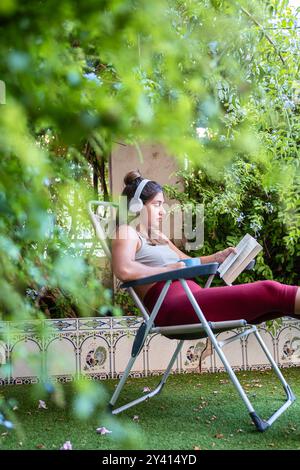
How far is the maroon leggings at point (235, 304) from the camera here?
7.45ft

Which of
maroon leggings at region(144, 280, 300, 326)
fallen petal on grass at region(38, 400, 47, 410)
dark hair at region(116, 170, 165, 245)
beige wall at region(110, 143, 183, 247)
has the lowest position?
fallen petal on grass at region(38, 400, 47, 410)

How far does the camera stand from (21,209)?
2.60 feet

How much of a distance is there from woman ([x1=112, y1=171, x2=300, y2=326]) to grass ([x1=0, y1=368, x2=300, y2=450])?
0.47 metres

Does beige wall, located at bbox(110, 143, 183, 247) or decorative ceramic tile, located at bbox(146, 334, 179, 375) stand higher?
beige wall, located at bbox(110, 143, 183, 247)

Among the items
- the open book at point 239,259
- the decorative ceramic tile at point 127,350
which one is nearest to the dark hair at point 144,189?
the open book at point 239,259

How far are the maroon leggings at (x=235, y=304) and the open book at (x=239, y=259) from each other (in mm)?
215

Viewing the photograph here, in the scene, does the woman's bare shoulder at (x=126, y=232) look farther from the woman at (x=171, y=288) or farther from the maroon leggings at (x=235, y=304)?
the maroon leggings at (x=235, y=304)

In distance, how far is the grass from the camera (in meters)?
2.23

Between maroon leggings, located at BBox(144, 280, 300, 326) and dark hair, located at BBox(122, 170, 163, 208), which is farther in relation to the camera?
dark hair, located at BBox(122, 170, 163, 208)

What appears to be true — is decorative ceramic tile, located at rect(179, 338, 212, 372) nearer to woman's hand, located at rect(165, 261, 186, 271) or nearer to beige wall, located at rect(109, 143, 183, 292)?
beige wall, located at rect(109, 143, 183, 292)

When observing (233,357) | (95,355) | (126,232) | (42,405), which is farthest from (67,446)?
(233,357)

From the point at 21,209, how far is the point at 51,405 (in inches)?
96.2

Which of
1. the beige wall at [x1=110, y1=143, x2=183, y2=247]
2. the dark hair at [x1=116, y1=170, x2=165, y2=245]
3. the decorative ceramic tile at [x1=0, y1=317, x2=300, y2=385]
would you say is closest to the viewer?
the dark hair at [x1=116, y1=170, x2=165, y2=245]

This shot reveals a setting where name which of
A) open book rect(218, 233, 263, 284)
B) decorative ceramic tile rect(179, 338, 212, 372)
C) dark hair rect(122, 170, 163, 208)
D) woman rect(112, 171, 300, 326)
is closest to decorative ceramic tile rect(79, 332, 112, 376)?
decorative ceramic tile rect(179, 338, 212, 372)
